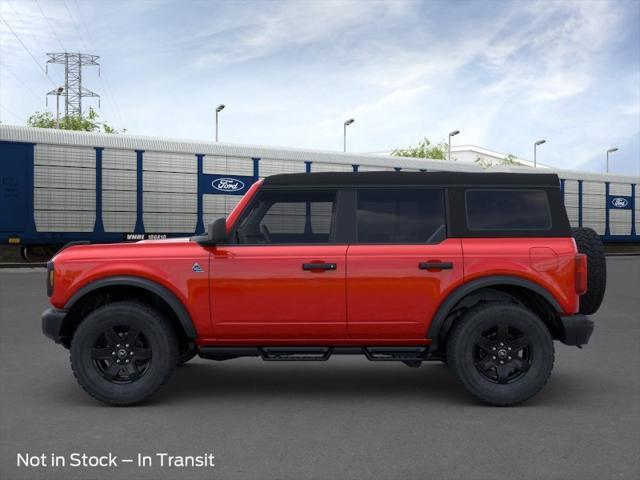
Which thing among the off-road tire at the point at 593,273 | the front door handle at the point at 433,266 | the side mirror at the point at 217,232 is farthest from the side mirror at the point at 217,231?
the off-road tire at the point at 593,273

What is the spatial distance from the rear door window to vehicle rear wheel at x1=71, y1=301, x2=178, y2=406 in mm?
1784

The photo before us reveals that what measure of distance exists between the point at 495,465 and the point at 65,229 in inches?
768

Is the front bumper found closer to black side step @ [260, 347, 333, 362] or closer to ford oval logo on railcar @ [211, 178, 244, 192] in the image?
black side step @ [260, 347, 333, 362]

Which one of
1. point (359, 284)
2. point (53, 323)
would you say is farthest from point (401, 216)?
point (53, 323)

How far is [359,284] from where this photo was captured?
5508 mm

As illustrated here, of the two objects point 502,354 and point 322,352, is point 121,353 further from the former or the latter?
point 502,354

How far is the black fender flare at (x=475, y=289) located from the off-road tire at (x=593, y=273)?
19.0 inches

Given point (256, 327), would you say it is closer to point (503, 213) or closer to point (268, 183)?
point (268, 183)

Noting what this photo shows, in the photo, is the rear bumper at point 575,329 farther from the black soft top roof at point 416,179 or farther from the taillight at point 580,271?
the black soft top roof at point 416,179

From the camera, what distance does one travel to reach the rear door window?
224 inches

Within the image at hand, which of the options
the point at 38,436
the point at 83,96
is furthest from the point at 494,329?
the point at 83,96

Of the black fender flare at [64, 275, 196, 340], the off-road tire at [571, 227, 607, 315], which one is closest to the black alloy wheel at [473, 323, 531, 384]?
the off-road tire at [571, 227, 607, 315]

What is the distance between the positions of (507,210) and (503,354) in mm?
1159

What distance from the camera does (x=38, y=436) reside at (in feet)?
15.4
